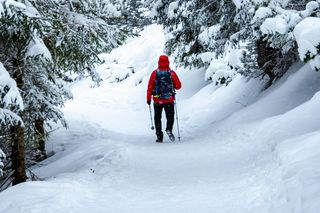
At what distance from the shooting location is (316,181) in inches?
167

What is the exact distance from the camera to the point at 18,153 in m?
7.54

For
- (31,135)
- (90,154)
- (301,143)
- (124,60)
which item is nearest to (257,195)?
(301,143)

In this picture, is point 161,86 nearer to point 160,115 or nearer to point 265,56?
point 160,115

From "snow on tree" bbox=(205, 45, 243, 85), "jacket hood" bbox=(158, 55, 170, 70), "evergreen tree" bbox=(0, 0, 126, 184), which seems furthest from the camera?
"snow on tree" bbox=(205, 45, 243, 85)

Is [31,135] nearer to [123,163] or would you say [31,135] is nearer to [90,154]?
[90,154]

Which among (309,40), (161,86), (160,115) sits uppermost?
(309,40)

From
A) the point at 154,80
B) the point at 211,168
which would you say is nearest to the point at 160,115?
the point at 154,80

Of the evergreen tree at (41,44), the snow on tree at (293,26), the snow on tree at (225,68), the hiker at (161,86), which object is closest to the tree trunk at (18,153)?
the evergreen tree at (41,44)

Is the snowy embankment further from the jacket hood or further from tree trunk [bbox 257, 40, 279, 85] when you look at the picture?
the jacket hood

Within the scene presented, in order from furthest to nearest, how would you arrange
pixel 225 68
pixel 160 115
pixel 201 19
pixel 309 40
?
pixel 225 68 < pixel 201 19 < pixel 160 115 < pixel 309 40

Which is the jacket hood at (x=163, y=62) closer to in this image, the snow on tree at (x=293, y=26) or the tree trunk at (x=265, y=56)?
the snow on tree at (x=293, y=26)

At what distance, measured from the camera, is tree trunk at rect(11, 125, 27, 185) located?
744 centimetres

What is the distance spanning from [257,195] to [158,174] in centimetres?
246

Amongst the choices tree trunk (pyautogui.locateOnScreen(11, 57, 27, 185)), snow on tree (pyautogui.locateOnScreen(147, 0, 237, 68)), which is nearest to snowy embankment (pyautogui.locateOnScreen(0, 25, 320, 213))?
tree trunk (pyautogui.locateOnScreen(11, 57, 27, 185))
